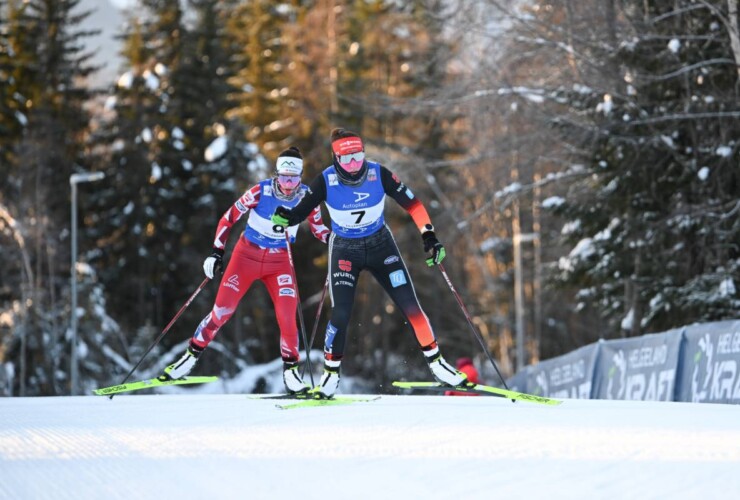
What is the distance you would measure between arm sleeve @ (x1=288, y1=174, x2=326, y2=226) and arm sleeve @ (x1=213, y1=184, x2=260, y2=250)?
0.92 metres

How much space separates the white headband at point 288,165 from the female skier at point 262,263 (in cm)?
A: 4

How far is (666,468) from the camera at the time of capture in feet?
17.1

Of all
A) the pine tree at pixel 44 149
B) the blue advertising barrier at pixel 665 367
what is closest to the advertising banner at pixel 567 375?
the blue advertising barrier at pixel 665 367

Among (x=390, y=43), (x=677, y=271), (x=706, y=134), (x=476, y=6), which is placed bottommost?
(x=677, y=271)

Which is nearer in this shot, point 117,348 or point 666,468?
point 666,468

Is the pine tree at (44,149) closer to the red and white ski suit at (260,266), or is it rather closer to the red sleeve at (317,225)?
the red and white ski suit at (260,266)

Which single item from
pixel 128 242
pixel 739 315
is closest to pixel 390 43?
pixel 128 242

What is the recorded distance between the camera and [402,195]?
938cm

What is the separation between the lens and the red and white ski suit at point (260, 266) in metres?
10.3

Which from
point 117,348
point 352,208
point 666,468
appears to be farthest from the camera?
point 117,348

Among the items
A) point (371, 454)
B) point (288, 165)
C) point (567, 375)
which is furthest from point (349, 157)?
point (567, 375)

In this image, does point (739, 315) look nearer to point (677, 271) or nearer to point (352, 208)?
point (677, 271)

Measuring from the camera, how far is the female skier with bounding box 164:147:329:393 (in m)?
10.3

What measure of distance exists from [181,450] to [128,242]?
36751mm
